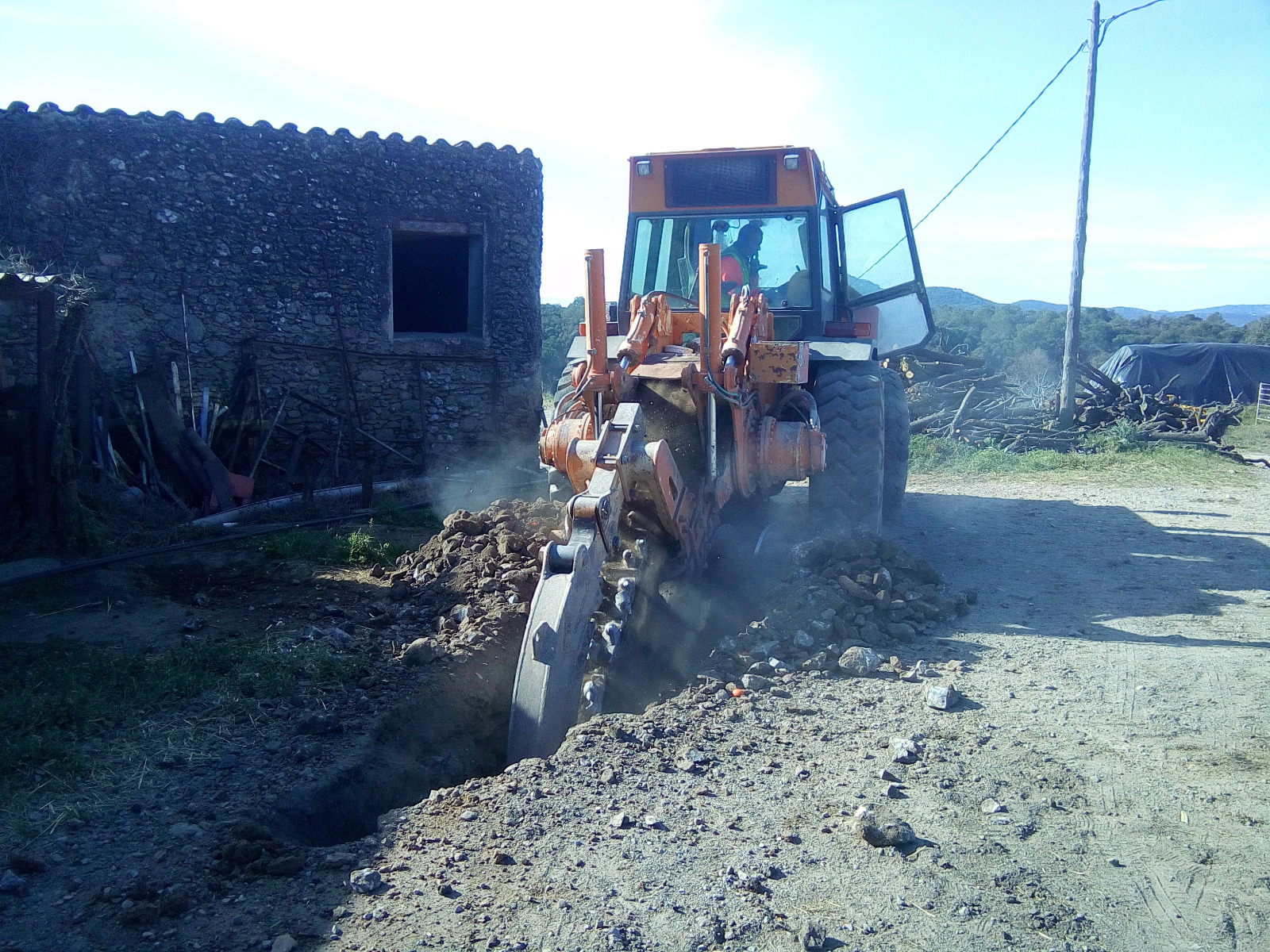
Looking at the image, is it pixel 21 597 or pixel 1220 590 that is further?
pixel 1220 590

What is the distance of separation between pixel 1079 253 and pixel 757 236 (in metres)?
11.0

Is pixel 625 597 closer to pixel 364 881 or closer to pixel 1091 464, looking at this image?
pixel 364 881

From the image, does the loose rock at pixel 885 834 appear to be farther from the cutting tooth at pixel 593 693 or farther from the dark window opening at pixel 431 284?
the dark window opening at pixel 431 284

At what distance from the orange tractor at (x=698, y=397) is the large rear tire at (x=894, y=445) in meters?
0.02

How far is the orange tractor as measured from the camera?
423 cm

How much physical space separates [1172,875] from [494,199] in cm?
995

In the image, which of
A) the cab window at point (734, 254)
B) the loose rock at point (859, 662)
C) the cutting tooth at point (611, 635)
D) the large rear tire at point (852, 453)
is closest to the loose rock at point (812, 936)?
the cutting tooth at point (611, 635)

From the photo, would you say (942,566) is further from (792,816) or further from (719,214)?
(792,816)

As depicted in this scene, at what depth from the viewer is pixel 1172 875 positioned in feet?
9.73

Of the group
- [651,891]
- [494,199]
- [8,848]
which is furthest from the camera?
[494,199]

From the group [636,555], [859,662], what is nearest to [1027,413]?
[859,662]

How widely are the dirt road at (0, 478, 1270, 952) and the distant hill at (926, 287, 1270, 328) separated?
49.5 m

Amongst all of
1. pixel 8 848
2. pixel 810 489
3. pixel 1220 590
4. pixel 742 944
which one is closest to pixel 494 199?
pixel 810 489

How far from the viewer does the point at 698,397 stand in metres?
5.25
